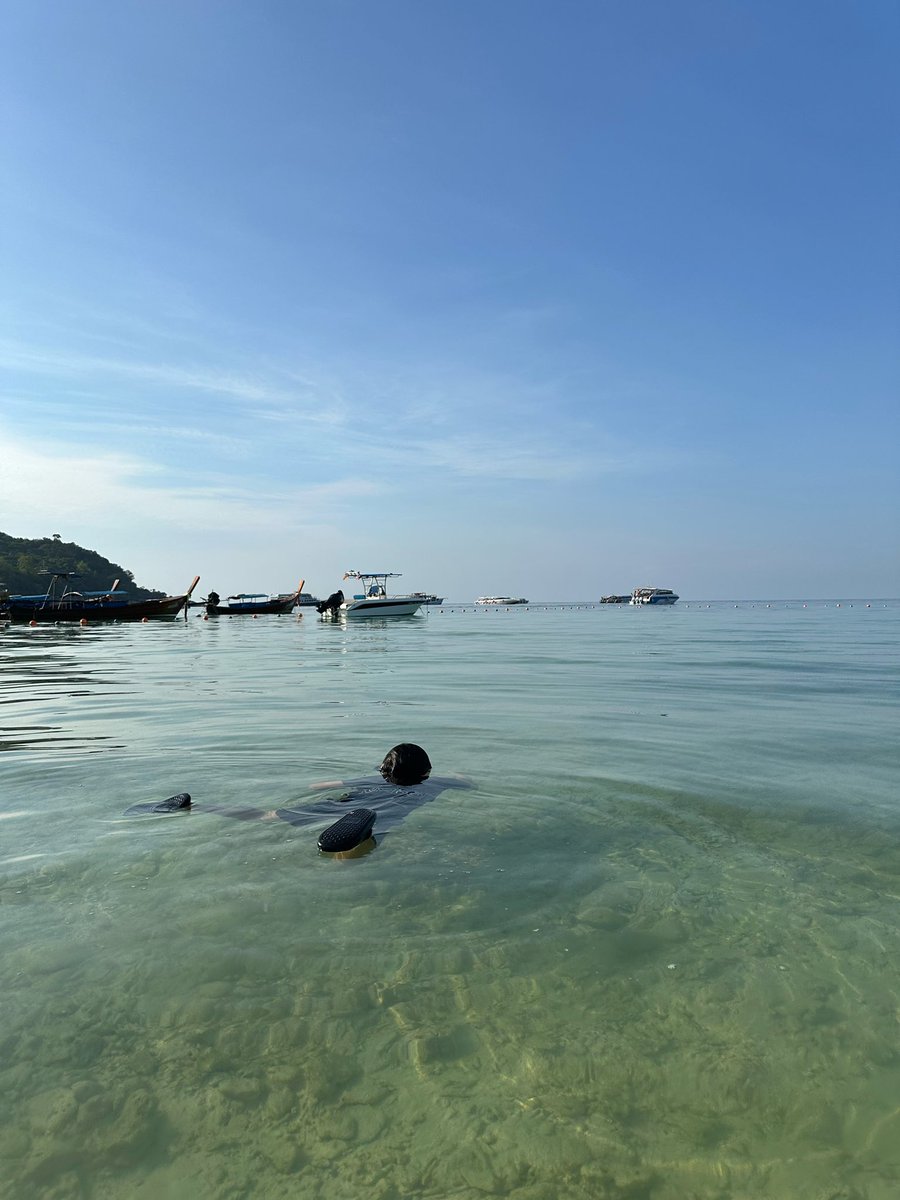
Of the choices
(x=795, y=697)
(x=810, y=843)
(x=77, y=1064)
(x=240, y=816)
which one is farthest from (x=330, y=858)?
(x=795, y=697)

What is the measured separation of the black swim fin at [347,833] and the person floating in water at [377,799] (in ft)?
0.09

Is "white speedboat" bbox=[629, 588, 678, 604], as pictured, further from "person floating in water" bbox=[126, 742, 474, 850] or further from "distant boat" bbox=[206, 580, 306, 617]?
"person floating in water" bbox=[126, 742, 474, 850]

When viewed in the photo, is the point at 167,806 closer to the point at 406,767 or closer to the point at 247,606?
the point at 406,767

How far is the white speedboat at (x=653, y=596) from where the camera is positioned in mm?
155750

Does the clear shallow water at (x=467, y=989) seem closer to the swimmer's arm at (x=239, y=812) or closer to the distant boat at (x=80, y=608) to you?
the swimmer's arm at (x=239, y=812)

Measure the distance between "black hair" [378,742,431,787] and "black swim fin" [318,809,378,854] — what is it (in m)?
1.82

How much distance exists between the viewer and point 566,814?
256 inches

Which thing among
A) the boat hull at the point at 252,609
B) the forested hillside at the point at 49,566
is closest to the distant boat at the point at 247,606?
the boat hull at the point at 252,609

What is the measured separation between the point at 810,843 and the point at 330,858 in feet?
13.1

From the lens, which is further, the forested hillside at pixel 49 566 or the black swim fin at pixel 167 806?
the forested hillside at pixel 49 566

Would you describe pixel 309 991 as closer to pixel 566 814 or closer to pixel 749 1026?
pixel 749 1026

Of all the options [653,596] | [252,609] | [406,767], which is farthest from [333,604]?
[653,596]

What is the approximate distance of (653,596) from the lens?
15625 cm

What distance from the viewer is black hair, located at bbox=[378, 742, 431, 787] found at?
7.74 m
